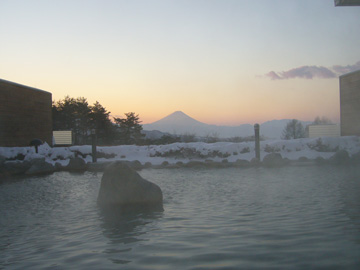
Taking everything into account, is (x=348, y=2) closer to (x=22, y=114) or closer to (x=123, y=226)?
(x=123, y=226)

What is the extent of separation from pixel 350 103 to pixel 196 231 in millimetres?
15491

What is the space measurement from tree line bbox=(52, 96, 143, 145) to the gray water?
21.3 m

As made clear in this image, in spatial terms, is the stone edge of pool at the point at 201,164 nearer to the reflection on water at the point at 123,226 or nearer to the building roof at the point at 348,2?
the building roof at the point at 348,2

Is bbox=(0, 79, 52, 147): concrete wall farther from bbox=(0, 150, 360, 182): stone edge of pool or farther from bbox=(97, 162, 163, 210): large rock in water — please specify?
bbox=(97, 162, 163, 210): large rock in water

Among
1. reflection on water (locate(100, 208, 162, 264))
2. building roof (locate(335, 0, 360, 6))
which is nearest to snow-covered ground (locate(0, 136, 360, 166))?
building roof (locate(335, 0, 360, 6))

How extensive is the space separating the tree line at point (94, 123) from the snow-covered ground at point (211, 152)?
42.6ft

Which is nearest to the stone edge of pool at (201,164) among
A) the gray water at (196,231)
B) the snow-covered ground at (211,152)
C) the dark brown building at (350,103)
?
the snow-covered ground at (211,152)

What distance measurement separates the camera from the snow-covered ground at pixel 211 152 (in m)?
11.9

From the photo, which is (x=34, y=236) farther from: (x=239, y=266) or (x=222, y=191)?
(x=222, y=191)

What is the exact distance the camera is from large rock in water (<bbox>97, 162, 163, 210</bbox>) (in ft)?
16.4

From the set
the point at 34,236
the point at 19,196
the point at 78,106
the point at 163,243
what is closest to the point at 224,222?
the point at 163,243

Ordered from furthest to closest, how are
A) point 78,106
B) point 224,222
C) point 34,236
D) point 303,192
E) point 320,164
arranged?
point 78,106, point 320,164, point 303,192, point 224,222, point 34,236

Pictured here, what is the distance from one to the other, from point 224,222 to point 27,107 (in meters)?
14.8

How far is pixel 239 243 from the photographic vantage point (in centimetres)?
288
